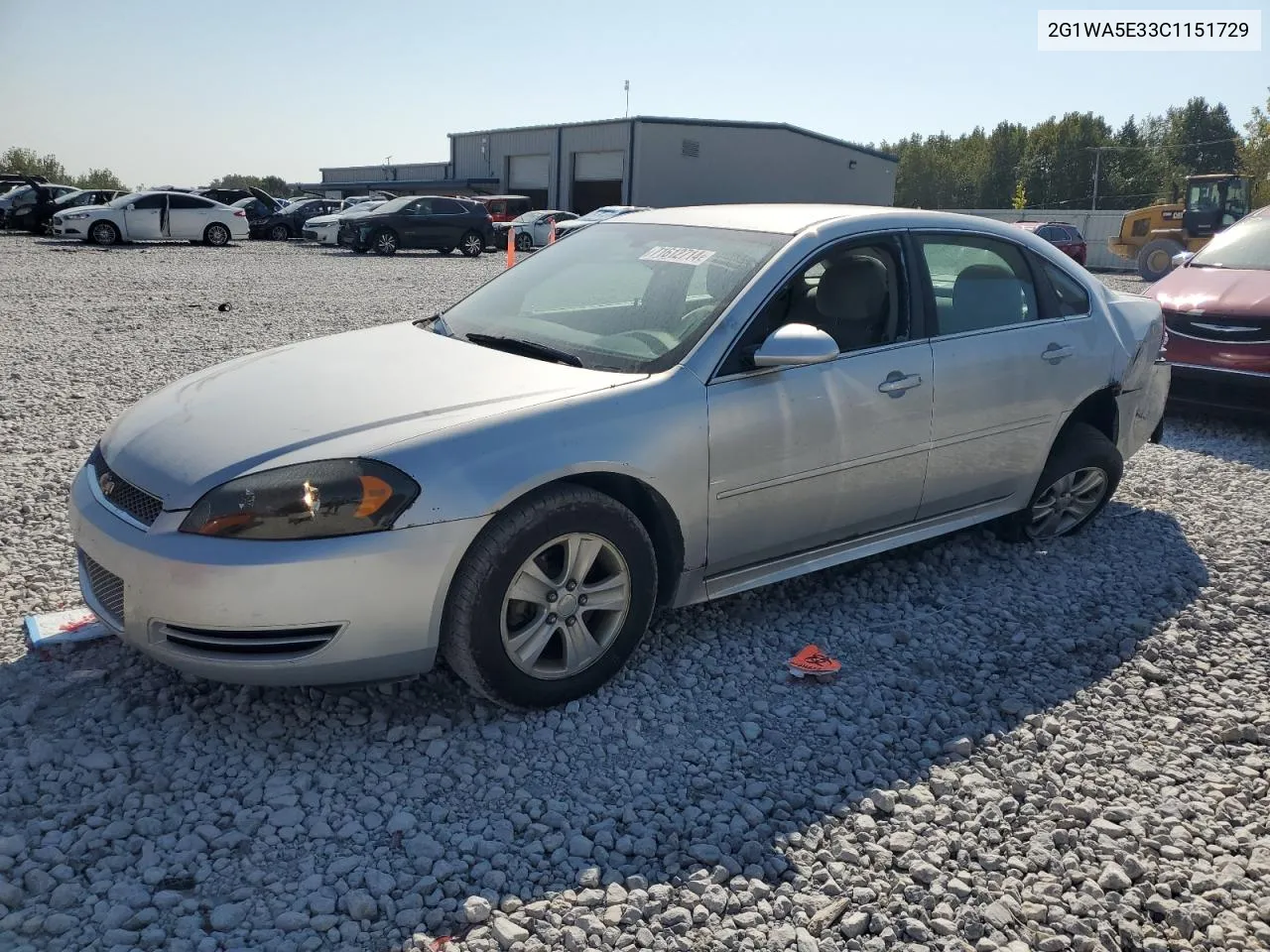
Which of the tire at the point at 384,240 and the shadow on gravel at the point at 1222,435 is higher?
the tire at the point at 384,240

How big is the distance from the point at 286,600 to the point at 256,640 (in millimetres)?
170

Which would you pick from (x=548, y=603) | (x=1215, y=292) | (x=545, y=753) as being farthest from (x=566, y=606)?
(x=1215, y=292)

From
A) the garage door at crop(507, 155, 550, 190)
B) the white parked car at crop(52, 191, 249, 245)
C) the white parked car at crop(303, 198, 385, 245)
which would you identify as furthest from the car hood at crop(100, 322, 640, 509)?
the garage door at crop(507, 155, 550, 190)

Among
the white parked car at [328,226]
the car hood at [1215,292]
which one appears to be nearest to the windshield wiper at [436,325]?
the car hood at [1215,292]

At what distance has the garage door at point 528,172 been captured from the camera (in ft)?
180

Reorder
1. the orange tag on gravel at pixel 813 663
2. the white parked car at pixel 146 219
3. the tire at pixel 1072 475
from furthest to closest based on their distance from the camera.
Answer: the white parked car at pixel 146 219
the tire at pixel 1072 475
the orange tag on gravel at pixel 813 663

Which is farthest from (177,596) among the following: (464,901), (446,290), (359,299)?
(446,290)

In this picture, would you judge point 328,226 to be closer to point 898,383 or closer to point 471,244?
point 471,244

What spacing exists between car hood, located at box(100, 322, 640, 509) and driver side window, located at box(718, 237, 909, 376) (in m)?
0.73

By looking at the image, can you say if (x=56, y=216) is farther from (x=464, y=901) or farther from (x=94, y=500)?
(x=464, y=901)

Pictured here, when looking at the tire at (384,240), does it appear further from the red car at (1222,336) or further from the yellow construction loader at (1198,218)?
the red car at (1222,336)

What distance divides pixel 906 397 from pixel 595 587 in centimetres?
159

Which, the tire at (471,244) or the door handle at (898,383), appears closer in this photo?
the door handle at (898,383)

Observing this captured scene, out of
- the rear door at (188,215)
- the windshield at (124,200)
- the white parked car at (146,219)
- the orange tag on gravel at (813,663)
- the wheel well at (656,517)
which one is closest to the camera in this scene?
the wheel well at (656,517)
